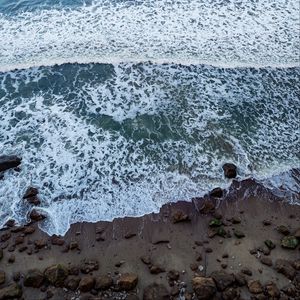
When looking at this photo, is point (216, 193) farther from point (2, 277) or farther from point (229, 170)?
point (2, 277)

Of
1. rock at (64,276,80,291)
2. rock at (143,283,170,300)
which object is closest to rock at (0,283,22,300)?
rock at (64,276,80,291)

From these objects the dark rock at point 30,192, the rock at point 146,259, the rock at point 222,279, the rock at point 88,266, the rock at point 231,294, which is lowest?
the rock at point 231,294

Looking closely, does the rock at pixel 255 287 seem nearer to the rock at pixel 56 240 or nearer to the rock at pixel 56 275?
the rock at pixel 56 275

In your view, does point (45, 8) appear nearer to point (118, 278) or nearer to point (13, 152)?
point (13, 152)

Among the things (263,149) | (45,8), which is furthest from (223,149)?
(45,8)

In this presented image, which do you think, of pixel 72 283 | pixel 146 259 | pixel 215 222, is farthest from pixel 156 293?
pixel 215 222

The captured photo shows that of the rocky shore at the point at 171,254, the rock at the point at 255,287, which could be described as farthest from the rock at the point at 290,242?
the rock at the point at 255,287

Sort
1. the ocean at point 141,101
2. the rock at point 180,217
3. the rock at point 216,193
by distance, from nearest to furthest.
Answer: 1. the rock at point 180,217
2. the rock at point 216,193
3. the ocean at point 141,101
